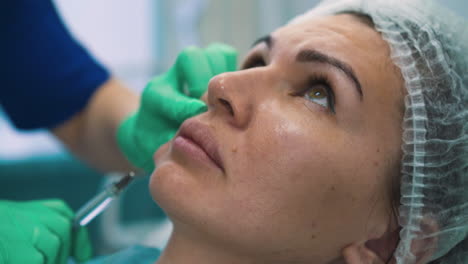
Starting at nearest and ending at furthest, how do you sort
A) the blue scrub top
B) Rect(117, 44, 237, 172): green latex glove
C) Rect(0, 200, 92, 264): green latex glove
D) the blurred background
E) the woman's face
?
the woman's face, Rect(0, 200, 92, 264): green latex glove, Rect(117, 44, 237, 172): green latex glove, the blue scrub top, the blurred background

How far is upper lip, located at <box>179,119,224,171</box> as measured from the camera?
0.87m

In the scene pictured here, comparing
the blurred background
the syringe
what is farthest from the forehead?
the blurred background

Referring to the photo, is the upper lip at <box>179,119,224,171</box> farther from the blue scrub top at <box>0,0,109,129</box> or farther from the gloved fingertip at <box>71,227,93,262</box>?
the blue scrub top at <box>0,0,109,129</box>

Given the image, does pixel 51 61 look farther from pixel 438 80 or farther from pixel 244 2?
pixel 438 80

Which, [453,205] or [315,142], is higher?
[315,142]

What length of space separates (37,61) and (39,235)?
1.99 ft

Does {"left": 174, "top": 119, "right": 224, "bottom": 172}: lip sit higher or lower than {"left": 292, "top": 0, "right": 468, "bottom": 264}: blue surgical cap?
higher

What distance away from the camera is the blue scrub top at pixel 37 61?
4.63 ft

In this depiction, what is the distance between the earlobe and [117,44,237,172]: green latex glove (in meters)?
0.47

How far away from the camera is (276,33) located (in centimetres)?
104

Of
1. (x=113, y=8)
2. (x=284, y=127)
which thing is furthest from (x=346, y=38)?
(x=113, y=8)

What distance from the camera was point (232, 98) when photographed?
88cm

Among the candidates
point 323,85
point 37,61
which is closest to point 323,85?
point 323,85

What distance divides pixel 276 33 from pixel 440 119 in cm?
40
